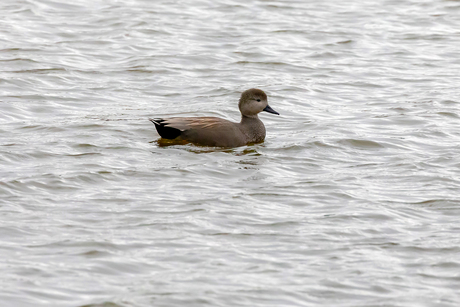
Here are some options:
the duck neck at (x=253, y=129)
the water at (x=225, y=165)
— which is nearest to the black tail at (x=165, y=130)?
the water at (x=225, y=165)

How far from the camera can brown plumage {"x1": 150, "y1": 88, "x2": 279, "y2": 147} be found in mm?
10438

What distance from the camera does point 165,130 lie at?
10.4 m

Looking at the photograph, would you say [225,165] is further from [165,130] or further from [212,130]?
[165,130]

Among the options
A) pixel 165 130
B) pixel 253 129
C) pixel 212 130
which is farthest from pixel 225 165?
pixel 253 129

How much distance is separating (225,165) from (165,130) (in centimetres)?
104

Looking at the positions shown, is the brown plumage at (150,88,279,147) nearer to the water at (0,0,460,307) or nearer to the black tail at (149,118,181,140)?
the black tail at (149,118,181,140)

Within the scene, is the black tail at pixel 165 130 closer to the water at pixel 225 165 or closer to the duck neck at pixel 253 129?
the water at pixel 225 165

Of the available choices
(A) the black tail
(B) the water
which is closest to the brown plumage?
(A) the black tail

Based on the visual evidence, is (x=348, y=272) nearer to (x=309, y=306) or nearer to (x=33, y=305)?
(x=309, y=306)

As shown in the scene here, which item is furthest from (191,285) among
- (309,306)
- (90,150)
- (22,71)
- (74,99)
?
(22,71)

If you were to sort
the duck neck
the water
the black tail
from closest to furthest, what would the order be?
the water, the black tail, the duck neck

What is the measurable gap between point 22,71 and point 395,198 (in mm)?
7882

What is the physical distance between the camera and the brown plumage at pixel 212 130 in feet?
34.2

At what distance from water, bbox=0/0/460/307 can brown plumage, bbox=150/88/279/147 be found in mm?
178
